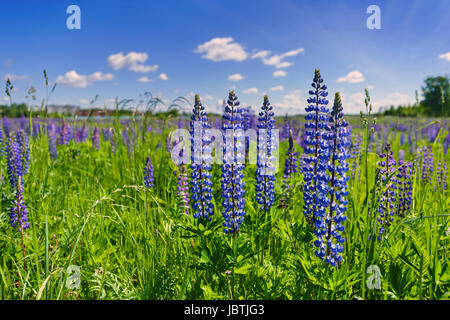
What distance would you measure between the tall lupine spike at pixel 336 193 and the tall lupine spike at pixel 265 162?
35.9 inches

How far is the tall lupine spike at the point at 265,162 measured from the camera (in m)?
3.21

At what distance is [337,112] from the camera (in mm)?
2338

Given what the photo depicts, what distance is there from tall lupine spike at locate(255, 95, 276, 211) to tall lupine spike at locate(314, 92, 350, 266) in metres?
0.91

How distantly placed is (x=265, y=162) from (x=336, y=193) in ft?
3.37

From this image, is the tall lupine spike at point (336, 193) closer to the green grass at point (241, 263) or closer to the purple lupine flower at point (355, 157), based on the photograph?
the green grass at point (241, 263)

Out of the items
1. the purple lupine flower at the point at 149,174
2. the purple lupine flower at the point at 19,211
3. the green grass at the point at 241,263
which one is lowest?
the green grass at the point at 241,263

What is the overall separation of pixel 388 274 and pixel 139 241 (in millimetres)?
2465

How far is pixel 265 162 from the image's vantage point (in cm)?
323

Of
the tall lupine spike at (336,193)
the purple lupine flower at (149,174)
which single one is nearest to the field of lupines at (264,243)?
the tall lupine spike at (336,193)

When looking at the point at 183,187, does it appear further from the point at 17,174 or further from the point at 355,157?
the point at 355,157

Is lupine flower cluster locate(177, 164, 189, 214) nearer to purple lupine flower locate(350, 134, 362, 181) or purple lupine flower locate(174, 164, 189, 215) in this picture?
purple lupine flower locate(174, 164, 189, 215)

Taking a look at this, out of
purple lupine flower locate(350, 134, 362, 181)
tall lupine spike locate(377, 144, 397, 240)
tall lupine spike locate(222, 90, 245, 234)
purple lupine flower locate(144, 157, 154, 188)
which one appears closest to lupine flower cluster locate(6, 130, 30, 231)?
purple lupine flower locate(144, 157, 154, 188)

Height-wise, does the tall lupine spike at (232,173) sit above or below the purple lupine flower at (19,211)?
above
